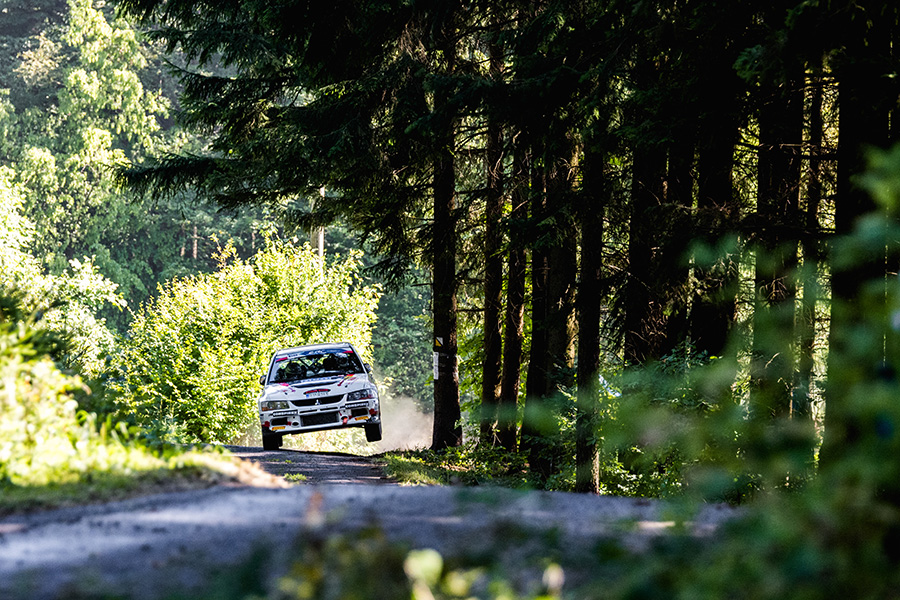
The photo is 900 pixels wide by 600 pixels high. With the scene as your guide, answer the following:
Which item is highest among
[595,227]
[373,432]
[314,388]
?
[595,227]

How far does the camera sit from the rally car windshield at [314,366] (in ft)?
57.3

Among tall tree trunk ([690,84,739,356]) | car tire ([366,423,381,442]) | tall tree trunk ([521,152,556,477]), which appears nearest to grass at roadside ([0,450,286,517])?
tall tree trunk ([690,84,739,356])

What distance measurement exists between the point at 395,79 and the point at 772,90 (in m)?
6.79

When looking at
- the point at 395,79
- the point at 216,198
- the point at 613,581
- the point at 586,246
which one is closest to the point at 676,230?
the point at 586,246

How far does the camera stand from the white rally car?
16.9 metres

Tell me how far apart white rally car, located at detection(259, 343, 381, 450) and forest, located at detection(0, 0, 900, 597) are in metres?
2.54

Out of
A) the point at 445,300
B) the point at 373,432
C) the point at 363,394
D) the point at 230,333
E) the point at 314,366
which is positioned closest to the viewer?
the point at 363,394

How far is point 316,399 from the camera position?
16.8 meters

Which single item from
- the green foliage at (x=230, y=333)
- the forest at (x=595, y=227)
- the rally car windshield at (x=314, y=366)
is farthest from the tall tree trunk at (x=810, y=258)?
the green foliage at (x=230, y=333)

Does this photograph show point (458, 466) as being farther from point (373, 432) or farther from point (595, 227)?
point (595, 227)

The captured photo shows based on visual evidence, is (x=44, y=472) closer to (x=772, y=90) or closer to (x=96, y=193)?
(x=772, y=90)

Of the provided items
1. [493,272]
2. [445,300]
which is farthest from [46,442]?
[493,272]

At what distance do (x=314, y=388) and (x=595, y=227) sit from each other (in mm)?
6460

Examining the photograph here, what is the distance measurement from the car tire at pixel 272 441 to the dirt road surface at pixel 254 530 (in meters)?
12.4
